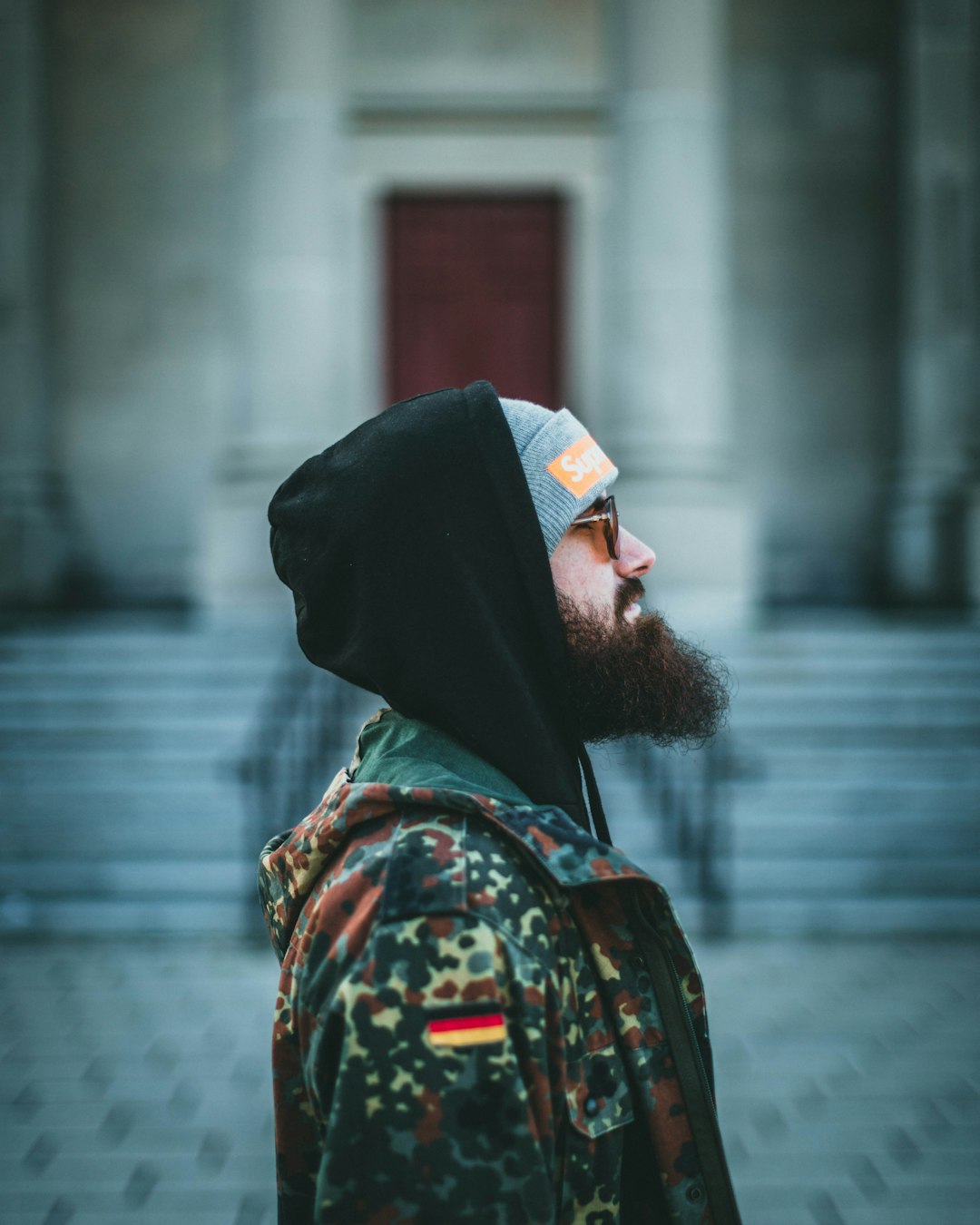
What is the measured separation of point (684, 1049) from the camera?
1578 millimetres

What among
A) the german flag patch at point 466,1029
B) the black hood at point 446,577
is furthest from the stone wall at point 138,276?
the german flag patch at point 466,1029

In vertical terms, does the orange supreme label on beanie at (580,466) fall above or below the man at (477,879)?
above

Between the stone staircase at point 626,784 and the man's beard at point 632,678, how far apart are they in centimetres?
459

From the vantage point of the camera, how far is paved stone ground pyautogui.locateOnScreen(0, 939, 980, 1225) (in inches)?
148

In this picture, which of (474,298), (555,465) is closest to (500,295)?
(474,298)

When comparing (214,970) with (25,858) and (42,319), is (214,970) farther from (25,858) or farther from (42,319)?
(42,319)

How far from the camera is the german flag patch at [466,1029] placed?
1320 mm

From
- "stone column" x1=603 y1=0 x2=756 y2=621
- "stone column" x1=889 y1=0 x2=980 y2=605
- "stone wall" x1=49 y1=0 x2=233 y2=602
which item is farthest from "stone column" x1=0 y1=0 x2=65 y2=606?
"stone column" x1=889 y1=0 x2=980 y2=605

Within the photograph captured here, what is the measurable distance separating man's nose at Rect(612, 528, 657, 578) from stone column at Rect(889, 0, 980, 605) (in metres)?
10.9

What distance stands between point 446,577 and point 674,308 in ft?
33.2

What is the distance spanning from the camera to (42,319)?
42.5 feet

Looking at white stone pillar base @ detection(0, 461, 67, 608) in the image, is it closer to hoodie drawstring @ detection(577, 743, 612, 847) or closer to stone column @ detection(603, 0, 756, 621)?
stone column @ detection(603, 0, 756, 621)

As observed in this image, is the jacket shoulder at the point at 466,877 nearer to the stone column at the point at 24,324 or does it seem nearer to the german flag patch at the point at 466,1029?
the german flag patch at the point at 466,1029

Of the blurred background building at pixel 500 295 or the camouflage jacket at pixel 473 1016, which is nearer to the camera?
the camouflage jacket at pixel 473 1016
